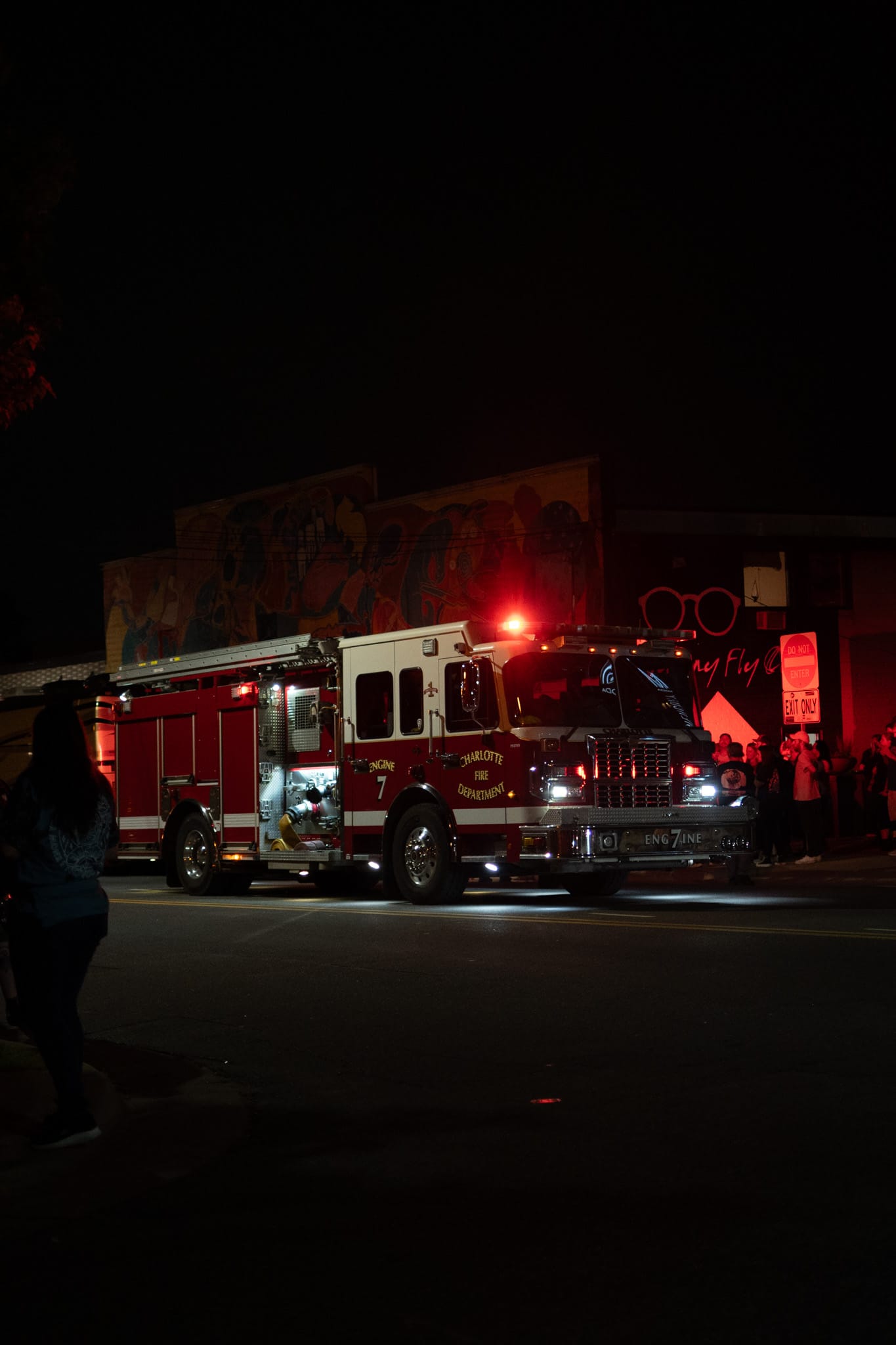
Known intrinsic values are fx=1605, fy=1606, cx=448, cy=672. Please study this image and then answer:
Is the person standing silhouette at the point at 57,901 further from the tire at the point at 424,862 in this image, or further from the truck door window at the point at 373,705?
the truck door window at the point at 373,705

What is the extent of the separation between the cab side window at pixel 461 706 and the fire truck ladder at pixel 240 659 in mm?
2176

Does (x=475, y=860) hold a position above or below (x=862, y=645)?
below

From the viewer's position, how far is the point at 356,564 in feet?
116

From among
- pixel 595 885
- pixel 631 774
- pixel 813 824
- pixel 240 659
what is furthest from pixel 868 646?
pixel 631 774

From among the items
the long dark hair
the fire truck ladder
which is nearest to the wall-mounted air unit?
the fire truck ladder

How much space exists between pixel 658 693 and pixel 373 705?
3.31m

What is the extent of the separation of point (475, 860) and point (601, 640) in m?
2.73

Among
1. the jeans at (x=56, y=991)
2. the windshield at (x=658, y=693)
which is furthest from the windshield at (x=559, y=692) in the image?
the jeans at (x=56, y=991)

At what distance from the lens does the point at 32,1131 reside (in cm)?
684

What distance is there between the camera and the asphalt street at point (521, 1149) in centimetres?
452

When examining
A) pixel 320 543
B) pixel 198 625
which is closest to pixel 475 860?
pixel 320 543

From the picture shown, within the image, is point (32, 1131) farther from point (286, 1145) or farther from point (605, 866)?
point (605, 866)

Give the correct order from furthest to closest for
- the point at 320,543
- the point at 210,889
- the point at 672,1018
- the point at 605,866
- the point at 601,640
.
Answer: the point at 320,543
the point at 210,889
the point at 601,640
the point at 605,866
the point at 672,1018

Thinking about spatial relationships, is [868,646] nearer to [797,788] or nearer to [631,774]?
[797,788]
